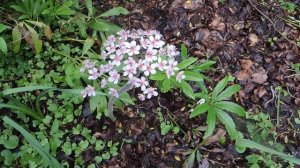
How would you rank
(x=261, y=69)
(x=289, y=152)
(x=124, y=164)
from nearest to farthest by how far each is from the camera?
(x=124, y=164) → (x=289, y=152) → (x=261, y=69)

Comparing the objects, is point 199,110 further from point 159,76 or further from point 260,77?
point 260,77

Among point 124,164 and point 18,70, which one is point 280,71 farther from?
point 18,70

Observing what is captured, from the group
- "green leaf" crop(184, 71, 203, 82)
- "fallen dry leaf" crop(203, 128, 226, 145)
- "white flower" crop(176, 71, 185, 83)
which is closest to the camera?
"white flower" crop(176, 71, 185, 83)

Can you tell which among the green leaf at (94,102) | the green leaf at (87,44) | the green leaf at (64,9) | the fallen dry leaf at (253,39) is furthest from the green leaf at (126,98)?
the fallen dry leaf at (253,39)

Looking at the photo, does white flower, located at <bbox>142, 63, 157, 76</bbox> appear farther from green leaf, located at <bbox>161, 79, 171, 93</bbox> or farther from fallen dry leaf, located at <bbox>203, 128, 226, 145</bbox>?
fallen dry leaf, located at <bbox>203, 128, 226, 145</bbox>

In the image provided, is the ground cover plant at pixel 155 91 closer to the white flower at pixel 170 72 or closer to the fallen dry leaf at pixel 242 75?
the fallen dry leaf at pixel 242 75

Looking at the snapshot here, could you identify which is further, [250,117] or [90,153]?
[250,117]

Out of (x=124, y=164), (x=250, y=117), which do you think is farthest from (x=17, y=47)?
(x=250, y=117)

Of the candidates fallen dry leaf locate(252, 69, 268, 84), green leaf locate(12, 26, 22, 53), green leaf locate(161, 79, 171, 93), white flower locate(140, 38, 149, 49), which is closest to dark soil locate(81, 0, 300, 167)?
fallen dry leaf locate(252, 69, 268, 84)
